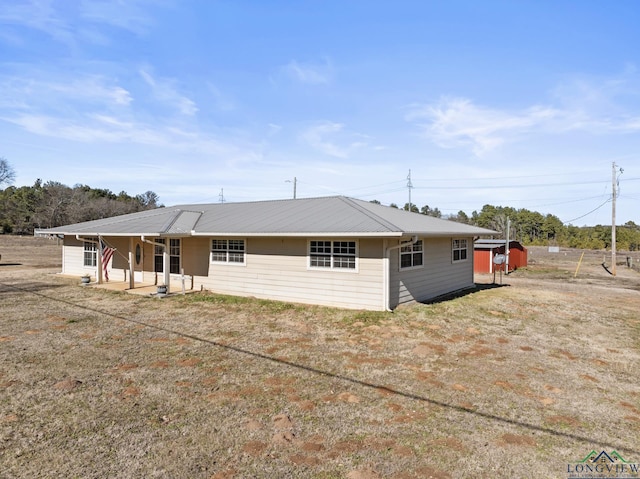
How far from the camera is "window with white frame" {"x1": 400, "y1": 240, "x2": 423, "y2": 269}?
1231 centimetres

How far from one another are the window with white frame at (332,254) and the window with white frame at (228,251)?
120 inches

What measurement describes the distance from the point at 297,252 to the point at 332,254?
131cm

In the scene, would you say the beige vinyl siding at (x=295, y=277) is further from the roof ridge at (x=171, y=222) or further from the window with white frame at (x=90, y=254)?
the window with white frame at (x=90, y=254)

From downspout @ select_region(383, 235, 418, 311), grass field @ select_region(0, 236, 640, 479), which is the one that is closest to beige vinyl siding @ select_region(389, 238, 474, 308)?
downspout @ select_region(383, 235, 418, 311)

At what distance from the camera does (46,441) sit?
4273 millimetres

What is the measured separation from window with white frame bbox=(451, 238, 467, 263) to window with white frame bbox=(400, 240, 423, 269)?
3.36 meters

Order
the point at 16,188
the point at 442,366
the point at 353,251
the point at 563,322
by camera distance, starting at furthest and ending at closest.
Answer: the point at 16,188
the point at 353,251
the point at 563,322
the point at 442,366

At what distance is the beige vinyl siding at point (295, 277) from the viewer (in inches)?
449

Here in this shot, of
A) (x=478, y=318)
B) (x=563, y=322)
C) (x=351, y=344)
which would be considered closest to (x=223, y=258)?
(x=351, y=344)

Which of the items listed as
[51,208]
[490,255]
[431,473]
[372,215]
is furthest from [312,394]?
[51,208]

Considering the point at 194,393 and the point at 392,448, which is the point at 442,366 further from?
the point at 194,393

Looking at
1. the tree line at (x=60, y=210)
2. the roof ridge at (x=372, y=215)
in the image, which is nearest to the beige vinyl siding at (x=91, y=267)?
the roof ridge at (x=372, y=215)

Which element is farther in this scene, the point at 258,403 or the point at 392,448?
the point at 258,403

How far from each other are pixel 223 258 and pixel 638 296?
16545 millimetres
